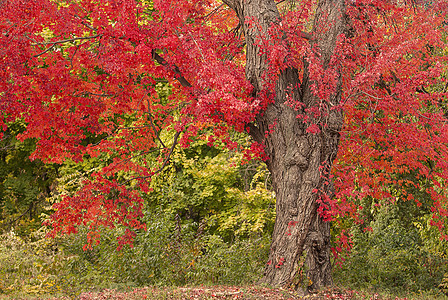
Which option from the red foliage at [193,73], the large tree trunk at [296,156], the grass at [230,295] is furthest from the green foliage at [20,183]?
the large tree trunk at [296,156]

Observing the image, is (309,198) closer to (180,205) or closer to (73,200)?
(73,200)

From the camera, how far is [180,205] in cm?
1324

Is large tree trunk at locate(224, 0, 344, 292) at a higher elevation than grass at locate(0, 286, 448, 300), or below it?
higher

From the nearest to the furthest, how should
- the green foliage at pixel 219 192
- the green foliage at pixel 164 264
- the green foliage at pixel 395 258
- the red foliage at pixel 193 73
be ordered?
the red foliage at pixel 193 73 < the green foliage at pixel 164 264 < the green foliage at pixel 395 258 < the green foliage at pixel 219 192

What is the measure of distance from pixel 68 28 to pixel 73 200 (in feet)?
10.6

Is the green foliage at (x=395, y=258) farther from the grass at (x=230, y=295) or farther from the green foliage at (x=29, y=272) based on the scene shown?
the green foliage at (x=29, y=272)

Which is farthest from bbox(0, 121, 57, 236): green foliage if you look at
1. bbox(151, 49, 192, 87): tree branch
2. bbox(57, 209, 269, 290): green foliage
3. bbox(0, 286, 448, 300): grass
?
bbox(0, 286, 448, 300): grass

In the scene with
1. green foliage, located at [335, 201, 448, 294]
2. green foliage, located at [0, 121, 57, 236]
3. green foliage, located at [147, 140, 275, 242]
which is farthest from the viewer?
green foliage, located at [0, 121, 57, 236]

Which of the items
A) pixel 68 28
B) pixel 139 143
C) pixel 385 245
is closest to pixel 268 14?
pixel 68 28

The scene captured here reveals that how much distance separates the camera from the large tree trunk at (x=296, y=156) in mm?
6680

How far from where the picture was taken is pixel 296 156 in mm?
Result: 6836

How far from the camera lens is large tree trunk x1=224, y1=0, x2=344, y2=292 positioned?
6680 millimetres

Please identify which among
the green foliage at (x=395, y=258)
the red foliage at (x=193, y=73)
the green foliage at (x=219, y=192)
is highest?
the red foliage at (x=193, y=73)

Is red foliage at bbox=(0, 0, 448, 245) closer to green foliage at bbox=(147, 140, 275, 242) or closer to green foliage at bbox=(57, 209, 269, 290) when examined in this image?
green foliage at bbox=(57, 209, 269, 290)
